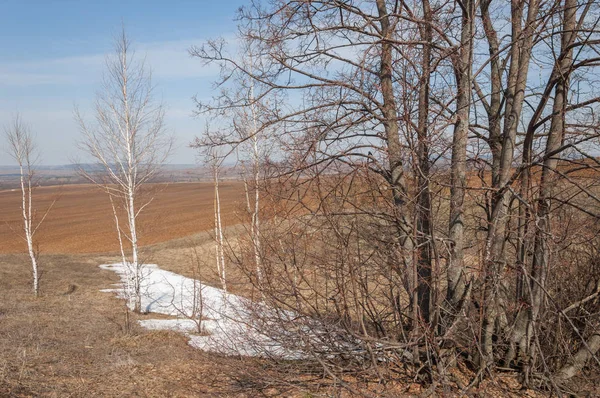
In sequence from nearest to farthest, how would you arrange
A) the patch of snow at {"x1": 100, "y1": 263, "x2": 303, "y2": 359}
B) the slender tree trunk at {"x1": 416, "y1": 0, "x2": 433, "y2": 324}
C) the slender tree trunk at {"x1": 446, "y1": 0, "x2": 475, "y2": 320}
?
the slender tree trunk at {"x1": 416, "y1": 0, "x2": 433, "y2": 324}, the slender tree trunk at {"x1": 446, "y1": 0, "x2": 475, "y2": 320}, the patch of snow at {"x1": 100, "y1": 263, "x2": 303, "y2": 359}

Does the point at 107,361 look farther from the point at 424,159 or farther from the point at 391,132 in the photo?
the point at 424,159

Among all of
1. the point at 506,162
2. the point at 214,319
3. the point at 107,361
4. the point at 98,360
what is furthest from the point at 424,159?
the point at 98,360

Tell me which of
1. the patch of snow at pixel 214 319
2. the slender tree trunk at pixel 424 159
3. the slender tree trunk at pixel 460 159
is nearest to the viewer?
the slender tree trunk at pixel 424 159

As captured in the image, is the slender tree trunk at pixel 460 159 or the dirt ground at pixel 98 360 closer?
the slender tree trunk at pixel 460 159

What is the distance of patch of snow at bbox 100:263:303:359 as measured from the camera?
248 inches

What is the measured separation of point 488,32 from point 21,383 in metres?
7.27

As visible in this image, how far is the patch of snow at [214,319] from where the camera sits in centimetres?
631

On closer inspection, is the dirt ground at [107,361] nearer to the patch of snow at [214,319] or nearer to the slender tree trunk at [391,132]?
the patch of snow at [214,319]

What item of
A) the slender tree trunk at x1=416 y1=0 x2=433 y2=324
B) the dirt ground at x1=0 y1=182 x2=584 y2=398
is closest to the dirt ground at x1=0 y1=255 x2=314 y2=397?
the dirt ground at x1=0 y1=182 x2=584 y2=398

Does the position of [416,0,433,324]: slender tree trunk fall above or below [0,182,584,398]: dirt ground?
above

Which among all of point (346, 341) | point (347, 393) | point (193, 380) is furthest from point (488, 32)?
point (193, 380)

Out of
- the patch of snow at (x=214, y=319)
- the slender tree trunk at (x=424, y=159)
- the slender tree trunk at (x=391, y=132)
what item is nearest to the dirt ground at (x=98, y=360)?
the patch of snow at (x=214, y=319)

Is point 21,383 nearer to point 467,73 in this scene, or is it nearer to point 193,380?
point 193,380

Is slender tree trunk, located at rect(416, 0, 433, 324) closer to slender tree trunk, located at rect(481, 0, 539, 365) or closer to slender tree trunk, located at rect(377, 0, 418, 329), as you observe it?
slender tree trunk, located at rect(377, 0, 418, 329)
